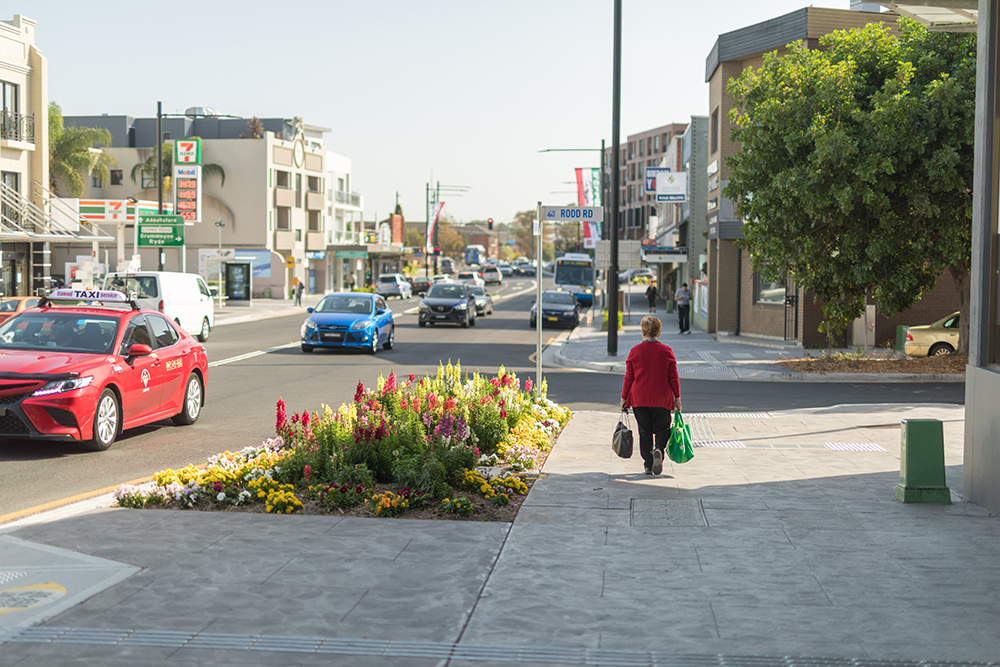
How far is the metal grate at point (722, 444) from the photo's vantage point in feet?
39.0

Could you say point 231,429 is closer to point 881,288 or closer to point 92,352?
point 92,352

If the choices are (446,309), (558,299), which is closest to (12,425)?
(446,309)

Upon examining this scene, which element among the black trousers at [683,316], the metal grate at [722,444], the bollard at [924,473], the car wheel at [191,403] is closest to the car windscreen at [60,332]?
the car wheel at [191,403]

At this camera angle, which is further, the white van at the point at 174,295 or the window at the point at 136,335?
the white van at the point at 174,295

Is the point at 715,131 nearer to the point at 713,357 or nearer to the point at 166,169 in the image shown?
the point at 713,357

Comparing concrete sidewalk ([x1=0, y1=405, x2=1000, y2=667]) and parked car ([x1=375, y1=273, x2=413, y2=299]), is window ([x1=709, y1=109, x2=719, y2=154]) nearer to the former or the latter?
concrete sidewalk ([x1=0, y1=405, x2=1000, y2=667])

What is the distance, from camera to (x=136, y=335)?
11570 millimetres

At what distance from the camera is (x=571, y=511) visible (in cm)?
803

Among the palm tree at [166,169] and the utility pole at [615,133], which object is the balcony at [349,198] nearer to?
the palm tree at [166,169]

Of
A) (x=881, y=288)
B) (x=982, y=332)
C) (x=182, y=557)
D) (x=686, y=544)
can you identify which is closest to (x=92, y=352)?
(x=182, y=557)

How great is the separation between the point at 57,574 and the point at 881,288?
1788 centimetres

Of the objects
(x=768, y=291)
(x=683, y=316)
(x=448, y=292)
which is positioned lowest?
(x=683, y=316)

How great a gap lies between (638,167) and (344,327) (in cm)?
11777

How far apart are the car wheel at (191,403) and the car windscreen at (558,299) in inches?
1059
